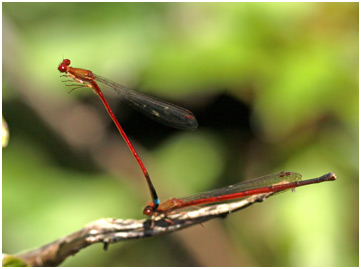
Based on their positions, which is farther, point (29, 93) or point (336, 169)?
point (29, 93)

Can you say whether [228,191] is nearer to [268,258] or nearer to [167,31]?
[268,258]

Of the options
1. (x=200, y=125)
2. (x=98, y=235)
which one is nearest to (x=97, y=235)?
(x=98, y=235)

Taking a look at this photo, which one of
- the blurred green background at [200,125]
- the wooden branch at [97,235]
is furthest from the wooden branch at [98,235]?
the blurred green background at [200,125]

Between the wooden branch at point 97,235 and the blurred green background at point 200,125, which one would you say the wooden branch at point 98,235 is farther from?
the blurred green background at point 200,125

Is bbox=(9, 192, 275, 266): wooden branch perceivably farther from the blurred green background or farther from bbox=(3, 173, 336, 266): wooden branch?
the blurred green background

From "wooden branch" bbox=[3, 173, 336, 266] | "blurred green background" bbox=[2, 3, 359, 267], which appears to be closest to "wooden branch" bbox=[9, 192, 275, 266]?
"wooden branch" bbox=[3, 173, 336, 266]

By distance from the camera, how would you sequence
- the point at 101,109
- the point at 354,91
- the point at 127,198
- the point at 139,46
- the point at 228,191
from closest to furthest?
1. the point at 228,191
2. the point at 354,91
3. the point at 139,46
4. the point at 127,198
5. the point at 101,109

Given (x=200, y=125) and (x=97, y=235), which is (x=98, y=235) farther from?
(x=200, y=125)

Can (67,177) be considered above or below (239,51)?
below

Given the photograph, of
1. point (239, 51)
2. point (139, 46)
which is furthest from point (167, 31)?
point (239, 51)
